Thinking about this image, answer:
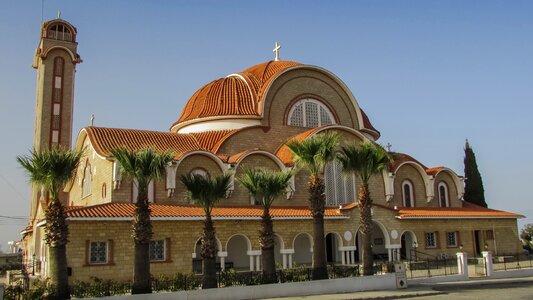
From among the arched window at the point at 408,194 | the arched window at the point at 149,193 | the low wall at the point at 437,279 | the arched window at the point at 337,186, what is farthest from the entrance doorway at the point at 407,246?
the arched window at the point at 149,193

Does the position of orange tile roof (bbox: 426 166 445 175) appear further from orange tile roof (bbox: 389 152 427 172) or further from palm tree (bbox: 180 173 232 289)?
palm tree (bbox: 180 173 232 289)

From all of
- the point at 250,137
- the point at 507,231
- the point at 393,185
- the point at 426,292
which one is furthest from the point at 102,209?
the point at 507,231

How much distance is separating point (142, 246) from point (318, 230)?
7.55m

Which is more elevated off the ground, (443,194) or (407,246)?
(443,194)

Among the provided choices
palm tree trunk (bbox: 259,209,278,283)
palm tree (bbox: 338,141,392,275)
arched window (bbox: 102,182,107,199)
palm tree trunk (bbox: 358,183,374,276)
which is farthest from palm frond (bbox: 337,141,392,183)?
arched window (bbox: 102,182,107,199)

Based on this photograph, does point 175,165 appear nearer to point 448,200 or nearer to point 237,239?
point 237,239

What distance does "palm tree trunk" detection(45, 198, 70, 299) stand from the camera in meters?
17.0

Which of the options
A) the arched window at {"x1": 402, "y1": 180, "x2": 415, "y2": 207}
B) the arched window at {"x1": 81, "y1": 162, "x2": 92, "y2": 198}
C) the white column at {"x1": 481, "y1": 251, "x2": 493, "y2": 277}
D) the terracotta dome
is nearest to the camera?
the white column at {"x1": 481, "y1": 251, "x2": 493, "y2": 277}

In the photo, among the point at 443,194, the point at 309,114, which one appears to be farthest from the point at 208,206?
the point at 443,194

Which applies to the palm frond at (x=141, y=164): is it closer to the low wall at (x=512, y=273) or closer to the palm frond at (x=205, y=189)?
the palm frond at (x=205, y=189)

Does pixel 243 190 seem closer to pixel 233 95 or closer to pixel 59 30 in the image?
pixel 233 95

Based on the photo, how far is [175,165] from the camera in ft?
91.4

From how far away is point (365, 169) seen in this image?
23.3 meters

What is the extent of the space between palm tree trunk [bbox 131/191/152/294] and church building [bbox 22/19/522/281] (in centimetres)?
530
